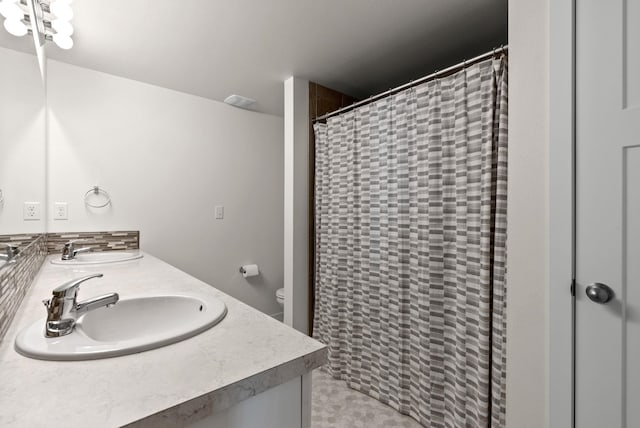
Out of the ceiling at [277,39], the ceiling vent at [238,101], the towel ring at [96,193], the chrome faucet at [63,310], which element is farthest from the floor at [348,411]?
the ceiling vent at [238,101]

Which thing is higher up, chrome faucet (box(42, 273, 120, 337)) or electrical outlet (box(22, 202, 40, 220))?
electrical outlet (box(22, 202, 40, 220))

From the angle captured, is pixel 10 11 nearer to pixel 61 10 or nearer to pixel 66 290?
pixel 61 10

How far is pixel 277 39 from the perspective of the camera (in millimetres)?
1669

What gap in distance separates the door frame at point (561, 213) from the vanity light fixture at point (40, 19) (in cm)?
164

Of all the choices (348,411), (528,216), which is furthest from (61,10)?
(348,411)

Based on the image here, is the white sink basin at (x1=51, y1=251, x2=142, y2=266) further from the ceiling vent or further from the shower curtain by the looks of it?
the ceiling vent

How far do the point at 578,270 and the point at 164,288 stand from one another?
4.63 ft

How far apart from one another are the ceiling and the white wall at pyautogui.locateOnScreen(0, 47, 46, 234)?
23 cm

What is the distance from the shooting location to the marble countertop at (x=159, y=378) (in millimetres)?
419

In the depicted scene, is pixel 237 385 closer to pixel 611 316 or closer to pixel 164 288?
pixel 164 288

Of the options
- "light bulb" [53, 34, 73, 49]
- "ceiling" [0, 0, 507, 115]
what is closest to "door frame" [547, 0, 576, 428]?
"ceiling" [0, 0, 507, 115]

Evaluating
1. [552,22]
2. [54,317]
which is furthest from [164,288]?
[552,22]

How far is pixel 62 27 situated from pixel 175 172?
43.2 inches

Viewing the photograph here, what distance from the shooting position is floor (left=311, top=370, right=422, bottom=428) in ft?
4.92
